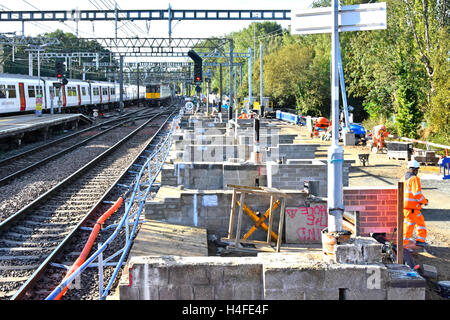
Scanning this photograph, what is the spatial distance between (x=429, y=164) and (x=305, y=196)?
40.3 ft

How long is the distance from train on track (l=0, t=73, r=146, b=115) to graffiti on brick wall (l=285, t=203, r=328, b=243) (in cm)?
2409

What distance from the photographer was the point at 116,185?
632 inches

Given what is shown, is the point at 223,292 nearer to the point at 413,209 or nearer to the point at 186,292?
the point at 186,292

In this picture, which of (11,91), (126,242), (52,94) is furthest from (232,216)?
(52,94)

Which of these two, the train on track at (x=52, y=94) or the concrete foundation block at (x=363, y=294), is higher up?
the train on track at (x=52, y=94)

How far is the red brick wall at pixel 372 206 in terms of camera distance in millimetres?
10078

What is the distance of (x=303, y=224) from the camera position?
10648 mm

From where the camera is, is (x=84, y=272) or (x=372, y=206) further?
(x=372, y=206)

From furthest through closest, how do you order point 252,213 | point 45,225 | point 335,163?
A: point 45,225 → point 252,213 → point 335,163

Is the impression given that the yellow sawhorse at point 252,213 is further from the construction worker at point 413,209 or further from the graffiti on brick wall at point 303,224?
the construction worker at point 413,209

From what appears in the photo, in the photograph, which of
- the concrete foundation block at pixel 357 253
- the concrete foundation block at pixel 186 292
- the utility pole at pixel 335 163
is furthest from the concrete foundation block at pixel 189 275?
the utility pole at pixel 335 163

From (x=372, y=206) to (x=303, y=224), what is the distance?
137 cm

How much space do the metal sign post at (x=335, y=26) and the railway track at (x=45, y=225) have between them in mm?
4480

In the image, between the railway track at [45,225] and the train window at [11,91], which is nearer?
the railway track at [45,225]
